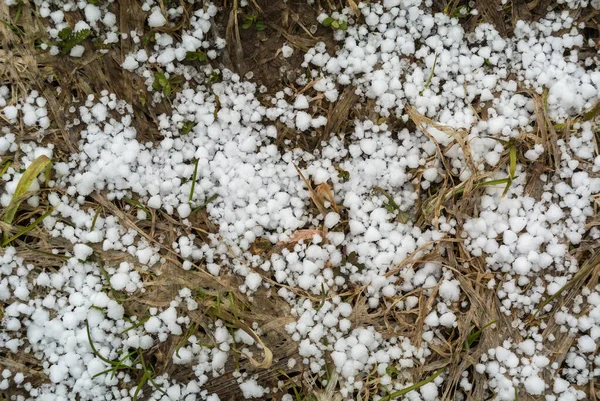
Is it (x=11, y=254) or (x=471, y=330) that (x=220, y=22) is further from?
(x=471, y=330)

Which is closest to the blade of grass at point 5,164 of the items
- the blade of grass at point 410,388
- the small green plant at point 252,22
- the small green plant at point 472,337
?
the small green plant at point 252,22

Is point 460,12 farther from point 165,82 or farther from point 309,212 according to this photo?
point 165,82

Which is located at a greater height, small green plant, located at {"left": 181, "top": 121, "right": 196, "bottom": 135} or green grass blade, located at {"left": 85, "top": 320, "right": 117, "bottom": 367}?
small green plant, located at {"left": 181, "top": 121, "right": 196, "bottom": 135}

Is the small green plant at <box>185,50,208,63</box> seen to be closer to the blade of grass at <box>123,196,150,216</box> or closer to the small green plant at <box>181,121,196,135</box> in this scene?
the small green plant at <box>181,121,196,135</box>

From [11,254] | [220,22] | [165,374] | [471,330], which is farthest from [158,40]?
[471,330]

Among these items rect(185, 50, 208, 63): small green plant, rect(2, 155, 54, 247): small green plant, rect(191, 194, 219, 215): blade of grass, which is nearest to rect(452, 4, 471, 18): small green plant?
rect(185, 50, 208, 63): small green plant

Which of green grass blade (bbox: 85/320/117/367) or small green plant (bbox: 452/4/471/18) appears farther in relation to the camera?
small green plant (bbox: 452/4/471/18)

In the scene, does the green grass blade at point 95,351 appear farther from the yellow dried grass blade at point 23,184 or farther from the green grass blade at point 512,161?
the green grass blade at point 512,161
